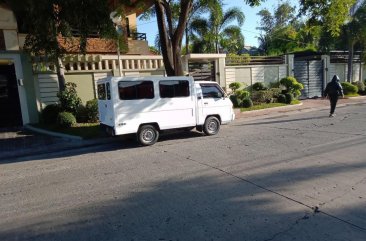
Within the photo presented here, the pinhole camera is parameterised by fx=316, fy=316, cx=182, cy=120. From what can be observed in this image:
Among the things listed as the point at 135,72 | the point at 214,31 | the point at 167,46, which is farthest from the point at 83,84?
the point at 214,31

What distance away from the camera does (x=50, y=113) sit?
1324 centimetres

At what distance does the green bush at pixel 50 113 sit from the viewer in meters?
13.2

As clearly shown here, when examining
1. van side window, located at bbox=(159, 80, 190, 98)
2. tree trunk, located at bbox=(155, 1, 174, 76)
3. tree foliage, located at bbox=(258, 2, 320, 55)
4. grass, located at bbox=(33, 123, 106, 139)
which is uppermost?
tree foliage, located at bbox=(258, 2, 320, 55)

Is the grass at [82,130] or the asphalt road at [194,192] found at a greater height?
the grass at [82,130]

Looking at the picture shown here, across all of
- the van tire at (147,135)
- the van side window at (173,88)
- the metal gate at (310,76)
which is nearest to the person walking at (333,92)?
the van side window at (173,88)

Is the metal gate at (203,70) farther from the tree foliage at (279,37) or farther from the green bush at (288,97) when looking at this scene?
the tree foliage at (279,37)

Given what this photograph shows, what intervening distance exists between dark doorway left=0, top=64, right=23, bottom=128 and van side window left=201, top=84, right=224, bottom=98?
27.7ft

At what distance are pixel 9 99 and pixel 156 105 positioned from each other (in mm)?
8062

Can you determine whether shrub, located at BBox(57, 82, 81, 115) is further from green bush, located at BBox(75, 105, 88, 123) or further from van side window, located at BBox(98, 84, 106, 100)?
van side window, located at BBox(98, 84, 106, 100)

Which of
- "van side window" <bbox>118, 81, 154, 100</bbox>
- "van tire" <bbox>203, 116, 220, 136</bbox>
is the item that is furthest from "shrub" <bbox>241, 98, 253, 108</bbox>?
"van side window" <bbox>118, 81, 154, 100</bbox>

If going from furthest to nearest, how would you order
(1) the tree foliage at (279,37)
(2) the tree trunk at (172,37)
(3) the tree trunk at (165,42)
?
(1) the tree foliage at (279,37), (3) the tree trunk at (165,42), (2) the tree trunk at (172,37)

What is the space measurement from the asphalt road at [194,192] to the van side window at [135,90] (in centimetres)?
148

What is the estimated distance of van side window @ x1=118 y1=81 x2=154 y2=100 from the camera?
8.68 metres

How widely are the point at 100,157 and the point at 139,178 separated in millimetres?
2423
